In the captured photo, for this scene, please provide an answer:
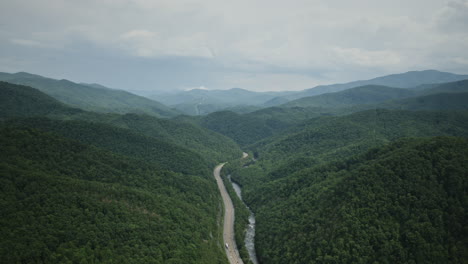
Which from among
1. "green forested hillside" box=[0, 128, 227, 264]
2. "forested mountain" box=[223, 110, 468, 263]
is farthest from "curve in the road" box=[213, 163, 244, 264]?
"forested mountain" box=[223, 110, 468, 263]

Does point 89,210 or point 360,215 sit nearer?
point 89,210

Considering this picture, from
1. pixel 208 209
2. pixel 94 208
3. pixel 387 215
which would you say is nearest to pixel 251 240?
pixel 208 209

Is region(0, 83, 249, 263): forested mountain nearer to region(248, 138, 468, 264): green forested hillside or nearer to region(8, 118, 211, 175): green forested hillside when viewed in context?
region(8, 118, 211, 175): green forested hillside

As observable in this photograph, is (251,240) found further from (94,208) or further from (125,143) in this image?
(125,143)

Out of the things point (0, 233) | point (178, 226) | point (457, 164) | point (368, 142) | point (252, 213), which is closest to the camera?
point (0, 233)

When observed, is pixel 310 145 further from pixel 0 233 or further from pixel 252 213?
pixel 0 233

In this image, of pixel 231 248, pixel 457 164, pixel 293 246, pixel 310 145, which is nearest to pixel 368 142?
pixel 310 145
